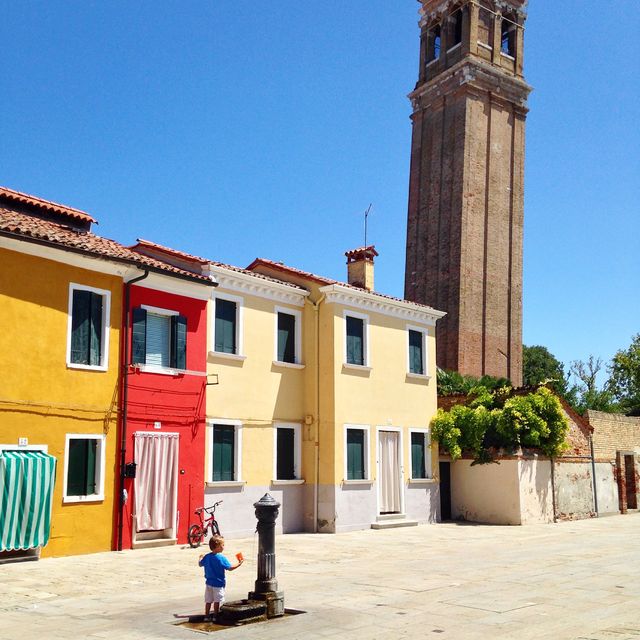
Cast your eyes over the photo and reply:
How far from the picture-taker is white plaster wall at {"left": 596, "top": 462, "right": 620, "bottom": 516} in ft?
92.7

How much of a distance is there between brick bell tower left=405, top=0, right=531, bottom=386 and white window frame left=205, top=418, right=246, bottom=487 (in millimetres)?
20463

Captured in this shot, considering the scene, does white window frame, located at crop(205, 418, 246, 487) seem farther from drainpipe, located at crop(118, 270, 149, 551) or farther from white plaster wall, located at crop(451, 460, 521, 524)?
white plaster wall, located at crop(451, 460, 521, 524)

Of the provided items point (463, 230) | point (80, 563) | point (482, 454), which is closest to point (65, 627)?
point (80, 563)

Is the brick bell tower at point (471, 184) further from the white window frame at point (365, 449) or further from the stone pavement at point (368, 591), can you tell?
the stone pavement at point (368, 591)

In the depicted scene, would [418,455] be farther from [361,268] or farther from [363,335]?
[361,268]

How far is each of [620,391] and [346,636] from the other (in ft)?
178

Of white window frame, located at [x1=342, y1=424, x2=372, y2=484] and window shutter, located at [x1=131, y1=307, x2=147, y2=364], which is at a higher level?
window shutter, located at [x1=131, y1=307, x2=147, y2=364]

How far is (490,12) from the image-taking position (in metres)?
43.6

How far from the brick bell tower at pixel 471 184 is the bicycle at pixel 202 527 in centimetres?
2201

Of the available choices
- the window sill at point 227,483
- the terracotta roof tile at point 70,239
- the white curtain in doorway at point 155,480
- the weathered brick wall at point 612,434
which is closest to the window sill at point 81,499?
the white curtain in doorway at point 155,480

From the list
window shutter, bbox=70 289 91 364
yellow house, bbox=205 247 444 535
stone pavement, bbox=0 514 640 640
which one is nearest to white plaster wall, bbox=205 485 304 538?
yellow house, bbox=205 247 444 535

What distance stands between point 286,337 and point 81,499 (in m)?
7.95

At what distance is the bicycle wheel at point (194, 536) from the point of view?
17.8 meters

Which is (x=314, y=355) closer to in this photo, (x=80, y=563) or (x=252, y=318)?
(x=252, y=318)
